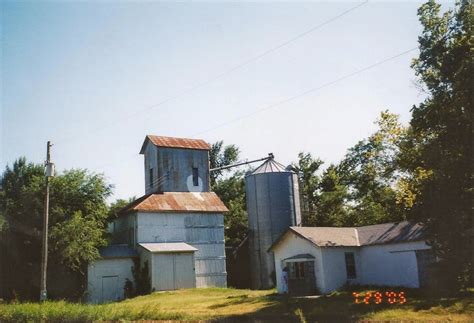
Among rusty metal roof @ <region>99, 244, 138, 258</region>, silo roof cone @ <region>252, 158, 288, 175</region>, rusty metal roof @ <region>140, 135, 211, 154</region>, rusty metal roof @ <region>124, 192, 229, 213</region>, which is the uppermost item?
rusty metal roof @ <region>140, 135, 211, 154</region>

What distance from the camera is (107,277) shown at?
34.0 m

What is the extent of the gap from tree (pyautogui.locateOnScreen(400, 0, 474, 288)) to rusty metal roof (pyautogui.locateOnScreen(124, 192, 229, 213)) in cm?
2059

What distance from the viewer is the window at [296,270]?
29.2 meters

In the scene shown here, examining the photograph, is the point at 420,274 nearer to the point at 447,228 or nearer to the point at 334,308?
the point at 447,228

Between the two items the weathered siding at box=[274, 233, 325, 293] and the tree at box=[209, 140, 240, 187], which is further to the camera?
the tree at box=[209, 140, 240, 187]

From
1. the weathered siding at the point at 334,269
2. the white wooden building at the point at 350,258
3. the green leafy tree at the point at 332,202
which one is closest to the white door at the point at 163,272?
the white wooden building at the point at 350,258

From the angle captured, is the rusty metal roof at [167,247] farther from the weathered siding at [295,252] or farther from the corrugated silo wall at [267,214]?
the weathered siding at [295,252]

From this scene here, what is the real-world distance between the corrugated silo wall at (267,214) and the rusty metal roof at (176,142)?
7797 millimetres

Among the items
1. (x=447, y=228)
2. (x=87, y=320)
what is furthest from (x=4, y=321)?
(x=447, y=228)

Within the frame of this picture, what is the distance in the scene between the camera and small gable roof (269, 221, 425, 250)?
28078mm

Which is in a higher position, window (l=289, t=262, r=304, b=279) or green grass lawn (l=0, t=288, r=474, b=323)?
window (l=289, t=262, r=304, b=279)

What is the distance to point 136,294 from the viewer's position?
34.1 meters

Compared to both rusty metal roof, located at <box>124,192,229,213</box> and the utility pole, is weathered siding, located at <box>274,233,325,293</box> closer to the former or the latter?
rusty metal roof, located at <box>124,192,229,213</box>

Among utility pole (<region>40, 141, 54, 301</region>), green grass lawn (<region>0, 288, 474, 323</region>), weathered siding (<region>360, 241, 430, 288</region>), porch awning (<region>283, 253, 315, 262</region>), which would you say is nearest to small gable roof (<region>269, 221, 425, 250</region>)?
weathered siding (<region>360, 241, 430, 288</region>)
